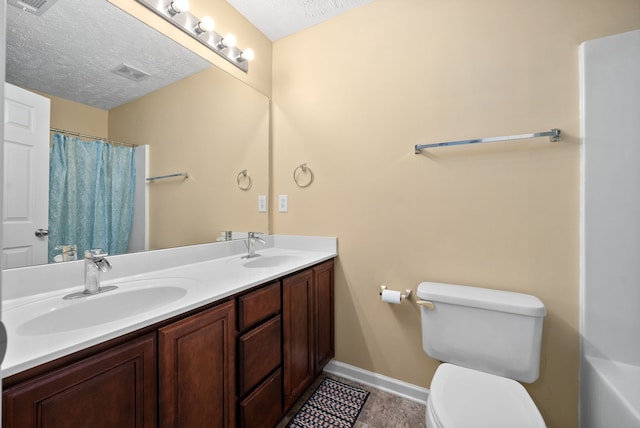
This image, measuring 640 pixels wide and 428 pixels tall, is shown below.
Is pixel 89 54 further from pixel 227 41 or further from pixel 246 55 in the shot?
pixel 246 55

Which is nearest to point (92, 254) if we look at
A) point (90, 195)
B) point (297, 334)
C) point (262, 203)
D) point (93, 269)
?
point (93, 269)

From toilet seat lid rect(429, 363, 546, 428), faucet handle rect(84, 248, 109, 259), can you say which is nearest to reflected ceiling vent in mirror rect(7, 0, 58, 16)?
faucet handle rect(84, 248, 109, 259)

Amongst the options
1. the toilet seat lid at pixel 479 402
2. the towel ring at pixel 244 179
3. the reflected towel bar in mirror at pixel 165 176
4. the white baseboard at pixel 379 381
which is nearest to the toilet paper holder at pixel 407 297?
the toilet seat lid at pixel 479 402

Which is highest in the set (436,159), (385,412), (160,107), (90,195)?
(160,107)

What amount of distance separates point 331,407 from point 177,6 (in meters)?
2.21

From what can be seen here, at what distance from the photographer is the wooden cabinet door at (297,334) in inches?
52.7

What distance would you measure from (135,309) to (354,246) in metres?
1.15

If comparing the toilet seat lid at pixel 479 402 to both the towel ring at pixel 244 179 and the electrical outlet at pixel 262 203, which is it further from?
the towel ring at pixel 244 179

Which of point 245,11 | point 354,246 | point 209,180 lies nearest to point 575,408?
point 354,246

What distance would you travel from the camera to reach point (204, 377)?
3.06 ft

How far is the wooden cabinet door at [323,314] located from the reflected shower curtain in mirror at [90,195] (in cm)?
97

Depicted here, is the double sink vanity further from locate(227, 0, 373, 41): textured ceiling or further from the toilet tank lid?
locate(227, 0, 373, 41): textured ceiling

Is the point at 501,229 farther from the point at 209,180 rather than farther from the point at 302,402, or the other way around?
the point at 209,180

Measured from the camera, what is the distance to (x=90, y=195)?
1123 mm
